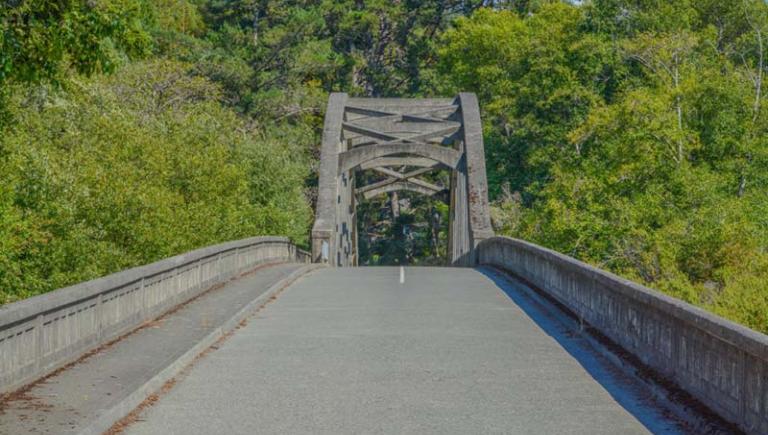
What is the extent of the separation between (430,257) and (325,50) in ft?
58.7

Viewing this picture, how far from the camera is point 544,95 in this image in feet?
179

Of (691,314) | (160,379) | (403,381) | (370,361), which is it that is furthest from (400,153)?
(691,314)

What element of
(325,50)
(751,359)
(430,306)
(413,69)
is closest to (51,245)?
(430,306)

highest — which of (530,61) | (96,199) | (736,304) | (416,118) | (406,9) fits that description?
(406,9)

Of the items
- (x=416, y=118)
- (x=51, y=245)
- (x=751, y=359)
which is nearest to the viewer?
(x=751, y=359)

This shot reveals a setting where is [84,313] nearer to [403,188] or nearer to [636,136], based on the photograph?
[636,136]

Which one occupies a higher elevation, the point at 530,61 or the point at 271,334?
the point at 530,61

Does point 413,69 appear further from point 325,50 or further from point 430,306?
point 430,306

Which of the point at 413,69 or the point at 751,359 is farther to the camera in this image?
the point at 413,69

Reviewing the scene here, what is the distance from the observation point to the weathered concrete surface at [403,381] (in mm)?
8656

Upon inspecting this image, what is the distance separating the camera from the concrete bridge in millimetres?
8438

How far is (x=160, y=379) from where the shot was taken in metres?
10.1

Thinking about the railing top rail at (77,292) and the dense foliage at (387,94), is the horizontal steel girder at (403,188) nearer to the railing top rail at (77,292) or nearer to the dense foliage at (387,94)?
the dense foliage at (387,94)

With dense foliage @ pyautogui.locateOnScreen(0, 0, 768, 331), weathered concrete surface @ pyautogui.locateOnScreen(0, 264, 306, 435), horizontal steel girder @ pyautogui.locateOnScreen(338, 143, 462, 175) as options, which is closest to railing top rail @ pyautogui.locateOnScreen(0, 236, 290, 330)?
weathered concrete surface @ pyautogui.locateOnScreen(0, 264, 306, 435)
